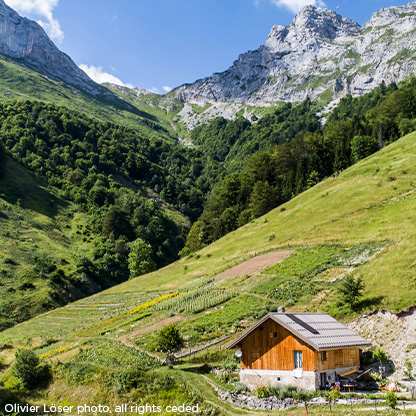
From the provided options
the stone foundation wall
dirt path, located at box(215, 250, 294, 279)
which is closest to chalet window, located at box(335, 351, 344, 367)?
Result: the stone foundation wall

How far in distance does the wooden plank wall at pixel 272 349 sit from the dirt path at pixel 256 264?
102 feet

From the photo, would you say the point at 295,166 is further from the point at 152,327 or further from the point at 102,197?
the point at 102,197

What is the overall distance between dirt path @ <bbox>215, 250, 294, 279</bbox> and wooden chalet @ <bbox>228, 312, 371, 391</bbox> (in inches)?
1220

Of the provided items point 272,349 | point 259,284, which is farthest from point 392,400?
point 259,284

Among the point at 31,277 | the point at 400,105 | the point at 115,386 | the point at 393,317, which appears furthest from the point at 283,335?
the point at 400,105

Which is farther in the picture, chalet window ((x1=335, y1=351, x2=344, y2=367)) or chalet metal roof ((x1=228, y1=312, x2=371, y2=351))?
chalet window ((x1=335, y1=351, x2=344, y2=367))

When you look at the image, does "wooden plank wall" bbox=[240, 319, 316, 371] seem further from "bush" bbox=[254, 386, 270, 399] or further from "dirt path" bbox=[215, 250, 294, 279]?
"dirt path" bbox=[215, 250, 294, 279]

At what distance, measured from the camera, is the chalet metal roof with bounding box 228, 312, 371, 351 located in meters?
28.4

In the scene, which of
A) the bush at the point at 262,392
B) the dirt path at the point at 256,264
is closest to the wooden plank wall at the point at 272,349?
the bush at the point at 262,392

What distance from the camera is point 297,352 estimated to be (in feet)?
94.9

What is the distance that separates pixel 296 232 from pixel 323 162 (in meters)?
50.0

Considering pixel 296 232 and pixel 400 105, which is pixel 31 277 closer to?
pixel 296 232

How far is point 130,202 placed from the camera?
161 metres

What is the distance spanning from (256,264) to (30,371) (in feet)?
127
